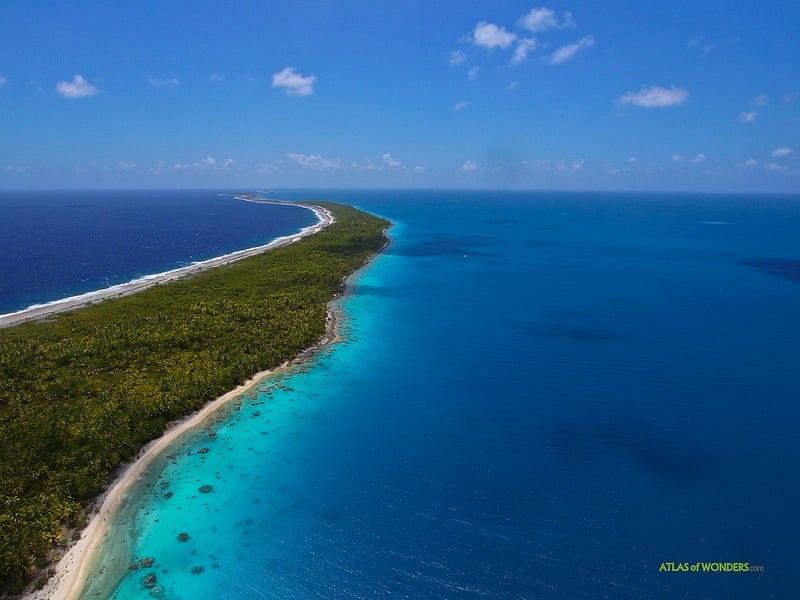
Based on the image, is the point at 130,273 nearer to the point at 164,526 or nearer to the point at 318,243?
the point at 318,243

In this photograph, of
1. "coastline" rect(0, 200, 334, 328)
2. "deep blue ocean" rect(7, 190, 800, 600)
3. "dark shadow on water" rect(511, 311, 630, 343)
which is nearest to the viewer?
"deep blue ocean" rect(7, 190, 800, 600)

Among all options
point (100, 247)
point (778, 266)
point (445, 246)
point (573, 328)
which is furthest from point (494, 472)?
point (100, 247)

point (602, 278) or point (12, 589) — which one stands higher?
point (602, 278)

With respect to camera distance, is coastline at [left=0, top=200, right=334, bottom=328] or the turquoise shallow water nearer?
the turquoise shallow water

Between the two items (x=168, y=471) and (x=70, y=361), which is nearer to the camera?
(x=168, y=471)

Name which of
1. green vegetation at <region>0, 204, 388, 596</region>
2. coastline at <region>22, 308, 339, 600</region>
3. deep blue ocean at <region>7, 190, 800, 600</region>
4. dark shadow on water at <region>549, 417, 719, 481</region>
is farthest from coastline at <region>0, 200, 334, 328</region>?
dark shadow on water at <region>549, 417, 719, 481</region>

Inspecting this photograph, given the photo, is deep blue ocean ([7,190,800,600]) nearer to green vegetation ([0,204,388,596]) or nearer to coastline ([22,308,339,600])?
coastline ([22,308,339,600])

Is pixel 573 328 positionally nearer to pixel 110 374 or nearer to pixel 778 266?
pixel 110 374

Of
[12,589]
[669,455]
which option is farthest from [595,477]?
[12,589]

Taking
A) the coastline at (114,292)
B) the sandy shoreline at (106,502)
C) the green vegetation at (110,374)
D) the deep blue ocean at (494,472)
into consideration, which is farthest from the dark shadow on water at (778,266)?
the coastline at (114,292)
